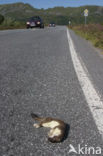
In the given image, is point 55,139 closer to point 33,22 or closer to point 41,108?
point 41,108

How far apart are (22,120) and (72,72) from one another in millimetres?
2202

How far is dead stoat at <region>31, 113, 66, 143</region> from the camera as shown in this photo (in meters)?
1.89

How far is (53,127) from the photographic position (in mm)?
2045

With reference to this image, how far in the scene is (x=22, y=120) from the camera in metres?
2.29

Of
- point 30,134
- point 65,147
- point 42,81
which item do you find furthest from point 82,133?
point 42,81

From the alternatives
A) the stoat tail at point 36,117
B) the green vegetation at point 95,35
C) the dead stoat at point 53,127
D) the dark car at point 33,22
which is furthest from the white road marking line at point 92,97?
the dark car at point 33,22

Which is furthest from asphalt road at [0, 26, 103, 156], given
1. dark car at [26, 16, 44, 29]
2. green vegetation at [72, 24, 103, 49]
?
dark car at [26, 16, 44, 29]

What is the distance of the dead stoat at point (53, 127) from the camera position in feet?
6.19

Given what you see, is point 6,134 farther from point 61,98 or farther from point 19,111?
point 61,98

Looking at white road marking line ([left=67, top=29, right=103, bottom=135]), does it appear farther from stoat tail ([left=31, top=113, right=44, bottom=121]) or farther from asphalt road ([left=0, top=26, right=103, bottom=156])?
stoat tail ([left=31, top=113, right=44, bottom=121])

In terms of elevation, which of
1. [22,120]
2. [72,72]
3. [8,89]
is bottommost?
[72,72]

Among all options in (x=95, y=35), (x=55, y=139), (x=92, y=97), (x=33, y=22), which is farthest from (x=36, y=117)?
(x=33, y=22)

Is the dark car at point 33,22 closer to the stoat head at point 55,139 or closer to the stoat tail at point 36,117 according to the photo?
the stoat tail at point 36,117

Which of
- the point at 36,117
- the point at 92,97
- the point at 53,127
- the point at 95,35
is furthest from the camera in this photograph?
the point at 95,35
